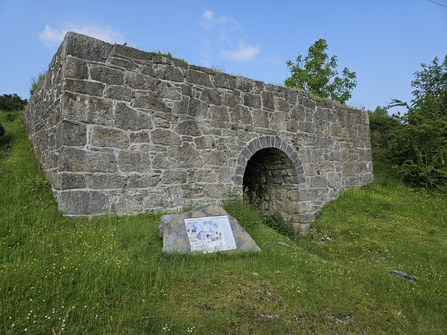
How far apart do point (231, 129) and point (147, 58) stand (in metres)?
2.32

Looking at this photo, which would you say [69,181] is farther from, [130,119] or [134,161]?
[130,119]

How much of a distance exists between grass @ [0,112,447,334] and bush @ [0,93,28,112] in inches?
241

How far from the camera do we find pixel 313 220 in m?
8.62

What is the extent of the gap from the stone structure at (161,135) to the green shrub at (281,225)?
464 millimetres

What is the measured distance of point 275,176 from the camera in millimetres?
8906

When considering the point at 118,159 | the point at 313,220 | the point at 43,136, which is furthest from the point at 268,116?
the point at 43,136

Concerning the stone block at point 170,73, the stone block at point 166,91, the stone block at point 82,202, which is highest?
the stone block at point 170,73

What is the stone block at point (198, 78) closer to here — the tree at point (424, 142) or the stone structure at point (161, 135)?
the stone structure at point (161, 135)

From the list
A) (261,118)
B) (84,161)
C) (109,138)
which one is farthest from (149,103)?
(261,118)

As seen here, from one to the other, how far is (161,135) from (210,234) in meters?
2.28

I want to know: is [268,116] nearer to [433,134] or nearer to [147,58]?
[147,58]

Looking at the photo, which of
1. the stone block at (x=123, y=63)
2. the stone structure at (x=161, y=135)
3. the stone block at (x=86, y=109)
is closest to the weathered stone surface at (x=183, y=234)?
the stone structure at (x=161, y=135)

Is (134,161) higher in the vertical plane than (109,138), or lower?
lower

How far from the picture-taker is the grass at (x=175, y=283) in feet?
9.45
